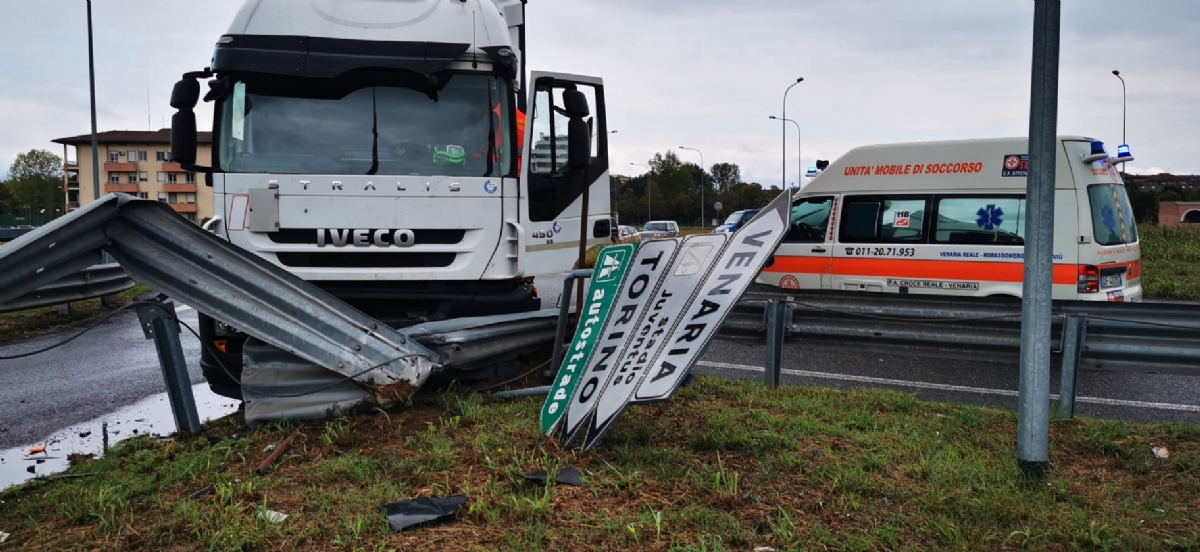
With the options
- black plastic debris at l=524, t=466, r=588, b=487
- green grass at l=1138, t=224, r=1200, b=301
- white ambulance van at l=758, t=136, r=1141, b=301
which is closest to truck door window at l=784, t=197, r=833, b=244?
white ambulance van at l=758, t=136, r=1141, b=301

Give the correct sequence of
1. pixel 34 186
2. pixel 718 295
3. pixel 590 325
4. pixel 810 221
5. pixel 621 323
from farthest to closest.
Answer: pixel 34 186 < pixel 810 221 < pixel 590 325 < pixel 621 323 < pixel 718 295

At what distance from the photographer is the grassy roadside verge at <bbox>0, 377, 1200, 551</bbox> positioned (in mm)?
3678

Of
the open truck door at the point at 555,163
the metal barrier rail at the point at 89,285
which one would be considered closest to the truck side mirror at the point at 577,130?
the open truck door at the point at 555,163

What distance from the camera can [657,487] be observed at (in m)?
4.23

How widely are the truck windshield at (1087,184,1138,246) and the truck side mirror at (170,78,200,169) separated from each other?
28.8 ft

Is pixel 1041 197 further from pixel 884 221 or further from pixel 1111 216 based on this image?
pixel 884 221

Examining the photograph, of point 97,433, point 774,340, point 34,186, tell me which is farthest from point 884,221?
point 34,186

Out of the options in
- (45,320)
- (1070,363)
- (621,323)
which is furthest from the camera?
(45,320)

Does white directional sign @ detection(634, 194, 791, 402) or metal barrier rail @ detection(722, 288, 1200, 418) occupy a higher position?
white directional sign @ detection(634, 194, 791, 402)

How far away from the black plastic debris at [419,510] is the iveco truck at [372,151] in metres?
3.25

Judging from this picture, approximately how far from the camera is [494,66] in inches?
292

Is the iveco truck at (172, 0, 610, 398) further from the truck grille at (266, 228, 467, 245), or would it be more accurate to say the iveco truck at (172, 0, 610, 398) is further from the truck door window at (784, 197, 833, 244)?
the truck door window at (784, 197, 833, 244)

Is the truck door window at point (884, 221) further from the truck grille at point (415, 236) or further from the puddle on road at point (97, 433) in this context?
the puddle on road at point (97, 433)

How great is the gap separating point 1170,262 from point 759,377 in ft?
61.8
